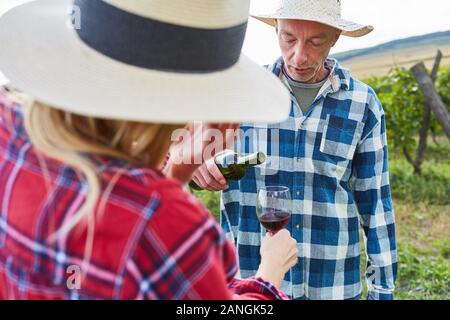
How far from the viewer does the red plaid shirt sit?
1.12 meters

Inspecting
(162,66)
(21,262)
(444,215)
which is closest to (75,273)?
(21,262)

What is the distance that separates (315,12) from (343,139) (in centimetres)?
62

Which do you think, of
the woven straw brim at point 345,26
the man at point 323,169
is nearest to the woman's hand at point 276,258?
the man at point 323,169

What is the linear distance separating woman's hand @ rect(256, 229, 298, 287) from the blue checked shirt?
0.95 m

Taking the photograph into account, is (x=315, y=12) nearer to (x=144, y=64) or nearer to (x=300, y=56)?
(x=300, y=56)

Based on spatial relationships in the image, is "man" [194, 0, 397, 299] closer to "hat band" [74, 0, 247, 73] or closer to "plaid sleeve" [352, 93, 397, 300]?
"plaid sleeve" [352, 93, 397, 300]

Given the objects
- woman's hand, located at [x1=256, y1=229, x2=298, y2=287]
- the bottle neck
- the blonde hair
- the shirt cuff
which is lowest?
the shirt cuff

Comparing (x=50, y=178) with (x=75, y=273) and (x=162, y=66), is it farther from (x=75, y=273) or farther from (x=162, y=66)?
(x=162, y=66)

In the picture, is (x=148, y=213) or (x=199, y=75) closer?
(x=148, y=213)

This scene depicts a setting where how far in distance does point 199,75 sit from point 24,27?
19.6 inches

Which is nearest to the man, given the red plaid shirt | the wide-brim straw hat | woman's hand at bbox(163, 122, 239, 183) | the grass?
woman's hand at bbox(163, 122, 239, 183)

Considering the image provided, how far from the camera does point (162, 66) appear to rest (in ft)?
4.17

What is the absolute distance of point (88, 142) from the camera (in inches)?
45.8

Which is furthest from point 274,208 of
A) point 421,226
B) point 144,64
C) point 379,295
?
point 421,226
